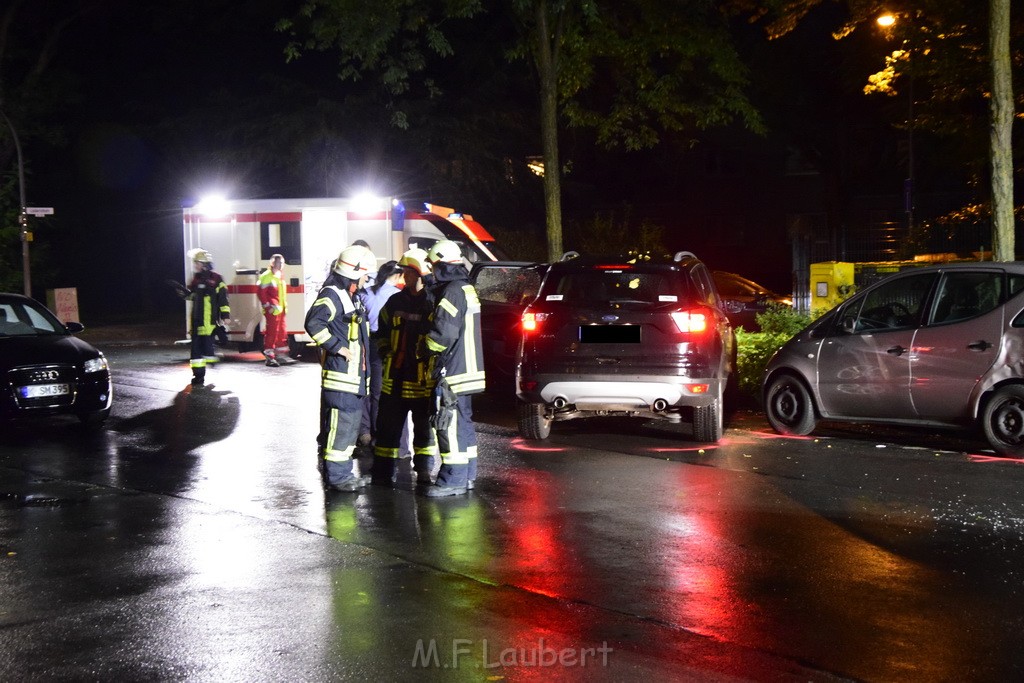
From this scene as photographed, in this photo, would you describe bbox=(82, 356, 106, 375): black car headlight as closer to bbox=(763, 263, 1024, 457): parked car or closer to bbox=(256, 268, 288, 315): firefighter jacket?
bbox=(256, 268, 288, 315): firefighter jacket

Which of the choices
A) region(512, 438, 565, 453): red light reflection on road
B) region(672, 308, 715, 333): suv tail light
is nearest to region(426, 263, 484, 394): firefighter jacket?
region(512, 438, 565, 453): red light reflection on road

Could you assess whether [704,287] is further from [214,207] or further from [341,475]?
[214,207]

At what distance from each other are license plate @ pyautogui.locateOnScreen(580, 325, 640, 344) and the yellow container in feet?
17.8

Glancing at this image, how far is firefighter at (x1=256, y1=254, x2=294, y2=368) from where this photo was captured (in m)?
18.4

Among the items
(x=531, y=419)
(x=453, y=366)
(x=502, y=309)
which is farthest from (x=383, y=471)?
(x=502, y=309)

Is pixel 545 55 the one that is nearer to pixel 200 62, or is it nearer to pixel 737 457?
pixel 737 457

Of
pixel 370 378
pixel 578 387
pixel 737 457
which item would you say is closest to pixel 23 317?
pixel 370 378

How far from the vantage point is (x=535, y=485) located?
29.5 feet

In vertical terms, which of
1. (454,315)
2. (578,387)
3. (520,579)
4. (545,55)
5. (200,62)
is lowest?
(520,579)

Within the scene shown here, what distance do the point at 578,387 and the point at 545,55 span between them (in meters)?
9.63

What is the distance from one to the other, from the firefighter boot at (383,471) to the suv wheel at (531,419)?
4.87 feet

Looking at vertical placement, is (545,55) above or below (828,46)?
below

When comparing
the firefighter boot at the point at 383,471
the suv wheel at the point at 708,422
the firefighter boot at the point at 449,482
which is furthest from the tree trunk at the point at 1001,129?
the firefighter boot at the point at 449,482

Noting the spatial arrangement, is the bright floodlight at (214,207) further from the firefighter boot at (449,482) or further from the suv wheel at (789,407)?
the firefighter boot at (449,482)
